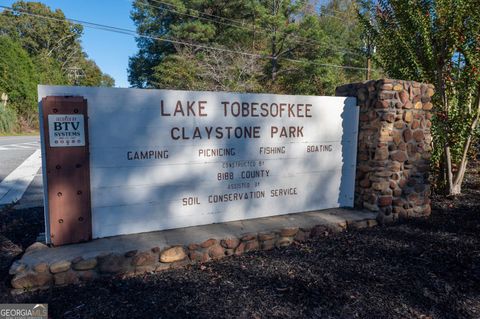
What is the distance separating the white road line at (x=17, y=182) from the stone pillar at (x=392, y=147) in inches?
229

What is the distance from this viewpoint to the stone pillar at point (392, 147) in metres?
4.70

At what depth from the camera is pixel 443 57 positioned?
5.78 metres

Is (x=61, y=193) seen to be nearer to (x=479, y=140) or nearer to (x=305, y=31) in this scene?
(x=479, y=140)

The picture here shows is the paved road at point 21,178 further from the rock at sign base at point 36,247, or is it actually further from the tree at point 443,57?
the tree at point 443,57

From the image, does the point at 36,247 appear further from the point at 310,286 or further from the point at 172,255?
the point at 310,286

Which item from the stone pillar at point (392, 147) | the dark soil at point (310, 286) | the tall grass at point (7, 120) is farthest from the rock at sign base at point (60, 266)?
the tall grass at point (7, 120)

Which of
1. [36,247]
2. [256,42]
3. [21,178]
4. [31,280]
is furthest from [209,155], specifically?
[256,42]

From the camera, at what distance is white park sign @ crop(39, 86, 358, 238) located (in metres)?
3.50

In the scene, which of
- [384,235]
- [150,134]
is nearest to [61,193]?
[150,134]

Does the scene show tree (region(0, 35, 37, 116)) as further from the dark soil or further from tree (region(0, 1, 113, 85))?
the dark soil

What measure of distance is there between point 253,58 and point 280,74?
3.59 m

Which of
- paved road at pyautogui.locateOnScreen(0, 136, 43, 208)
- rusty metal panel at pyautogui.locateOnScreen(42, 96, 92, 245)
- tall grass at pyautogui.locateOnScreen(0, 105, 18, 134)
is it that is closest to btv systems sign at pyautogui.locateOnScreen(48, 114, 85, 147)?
rusty metal panel at pyautogui.locateOnScreen(42, 96, 92, 245)

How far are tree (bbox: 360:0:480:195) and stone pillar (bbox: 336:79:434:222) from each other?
1.16 metres

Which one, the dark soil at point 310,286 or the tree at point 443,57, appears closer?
the dark soil at point 310,286
